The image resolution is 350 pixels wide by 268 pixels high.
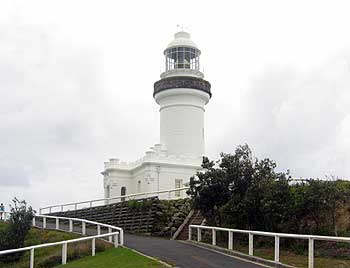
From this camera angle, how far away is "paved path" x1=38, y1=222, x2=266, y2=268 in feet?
54.0

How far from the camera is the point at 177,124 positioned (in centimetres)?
4216

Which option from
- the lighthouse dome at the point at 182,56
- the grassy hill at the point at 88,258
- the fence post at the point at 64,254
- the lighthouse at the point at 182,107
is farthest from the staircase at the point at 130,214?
the lighthouse dome at the point at 182,56

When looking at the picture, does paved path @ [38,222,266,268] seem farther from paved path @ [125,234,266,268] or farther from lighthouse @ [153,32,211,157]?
lighthouse @ [153,32,211,157]

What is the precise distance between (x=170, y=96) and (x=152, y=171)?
6693 millimetres

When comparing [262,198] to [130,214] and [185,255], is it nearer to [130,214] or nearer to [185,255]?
[185,255]

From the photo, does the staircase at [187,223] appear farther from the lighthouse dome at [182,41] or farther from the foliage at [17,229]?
the lighthouse dome at [182,41]

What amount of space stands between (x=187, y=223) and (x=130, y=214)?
Result: 4.38 m

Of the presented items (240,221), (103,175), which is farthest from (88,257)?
(103,175)

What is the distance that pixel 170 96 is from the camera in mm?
42781

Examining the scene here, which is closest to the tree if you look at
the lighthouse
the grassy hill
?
the grassy hill

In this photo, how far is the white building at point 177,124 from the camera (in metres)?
39.9

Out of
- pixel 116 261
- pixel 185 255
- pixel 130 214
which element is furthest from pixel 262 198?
pixel 130 214

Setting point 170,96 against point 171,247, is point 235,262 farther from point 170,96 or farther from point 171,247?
point 170,96

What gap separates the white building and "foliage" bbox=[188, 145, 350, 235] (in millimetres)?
14697
